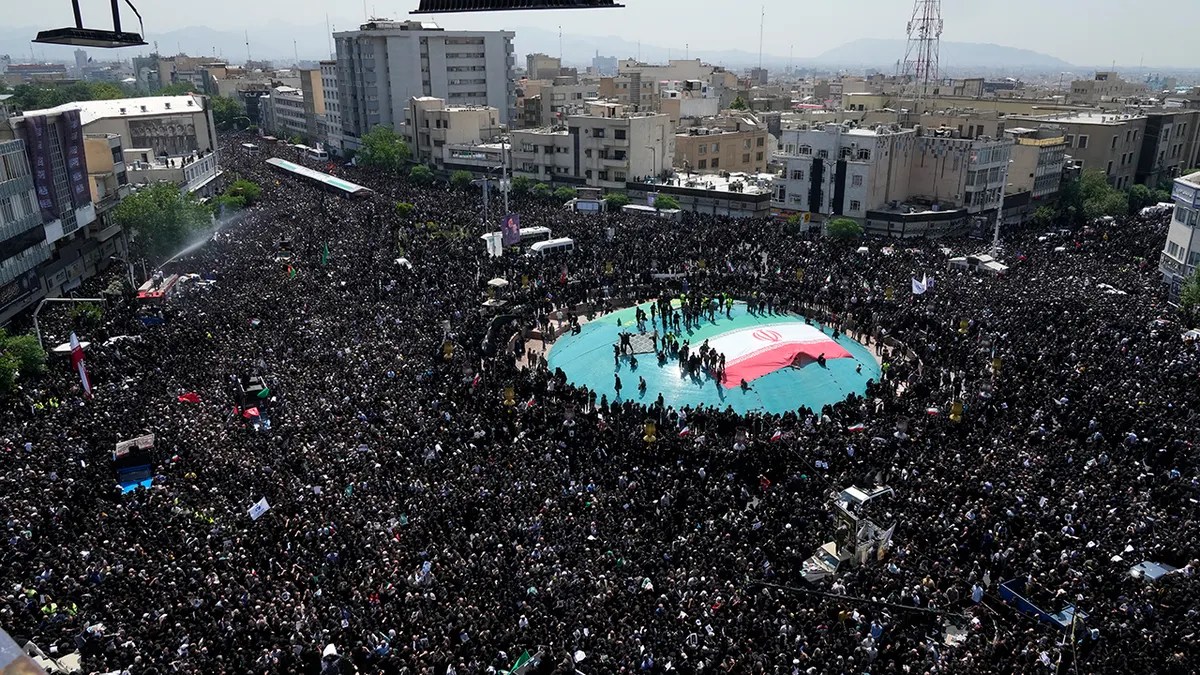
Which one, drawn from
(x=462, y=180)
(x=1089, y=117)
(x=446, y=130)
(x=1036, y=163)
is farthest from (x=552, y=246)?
(x=1089, y=117)

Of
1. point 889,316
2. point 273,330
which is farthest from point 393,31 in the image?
point 889,316

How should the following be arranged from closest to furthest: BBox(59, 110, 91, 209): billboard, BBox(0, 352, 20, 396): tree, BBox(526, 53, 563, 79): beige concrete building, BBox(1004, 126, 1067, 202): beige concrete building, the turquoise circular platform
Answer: BBox(0, 352, 20, 396): tree < the turquoise circular platform < BBox(59, 110, 91, 209): billboard < BBox(1004, 126, 1067, 202): beige concrete building < BBox(526, 53, 563, 79): beige concrete building

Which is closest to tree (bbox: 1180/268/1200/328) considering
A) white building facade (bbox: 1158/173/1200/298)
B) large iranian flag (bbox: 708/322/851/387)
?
white building facade (bbox: 1158/173/1200/298)

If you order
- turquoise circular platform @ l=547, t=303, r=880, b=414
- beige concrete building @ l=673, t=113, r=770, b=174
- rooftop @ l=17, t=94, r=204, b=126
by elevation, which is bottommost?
turquoise circular platform @ l=547, t=303, r=880, b=414

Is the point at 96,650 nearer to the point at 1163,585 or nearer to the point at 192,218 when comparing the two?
the point at 1163,585

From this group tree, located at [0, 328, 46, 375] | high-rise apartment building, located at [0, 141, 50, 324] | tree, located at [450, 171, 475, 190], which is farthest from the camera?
tree, located at [450, 171, 475, 190]

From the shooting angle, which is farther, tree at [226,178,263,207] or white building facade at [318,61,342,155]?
white building facade at [318,61,342,155]

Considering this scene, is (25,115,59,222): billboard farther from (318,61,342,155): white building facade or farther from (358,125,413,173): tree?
(318,61,342,155): white building facade
